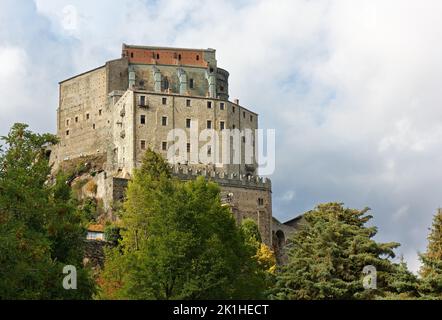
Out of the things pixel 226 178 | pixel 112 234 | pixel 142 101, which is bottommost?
pixel 112 234

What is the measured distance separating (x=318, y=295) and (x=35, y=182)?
1464 cm

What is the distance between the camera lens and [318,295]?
1845 inches

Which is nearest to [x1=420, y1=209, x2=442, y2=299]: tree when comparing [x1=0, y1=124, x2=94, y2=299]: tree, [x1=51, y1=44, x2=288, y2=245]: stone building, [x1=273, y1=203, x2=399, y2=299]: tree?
[x1=273, y1=203, x2=399, y2=299]: tree

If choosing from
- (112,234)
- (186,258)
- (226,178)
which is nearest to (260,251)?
(112,234)

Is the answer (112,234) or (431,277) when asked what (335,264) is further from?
(112,234)

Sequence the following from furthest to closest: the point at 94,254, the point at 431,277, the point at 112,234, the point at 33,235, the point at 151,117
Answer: the point at 151,117 < the point at 112,234 < the point at 94,254 < the point at 431,277 < the point at 33,235

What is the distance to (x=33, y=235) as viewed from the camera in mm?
38969

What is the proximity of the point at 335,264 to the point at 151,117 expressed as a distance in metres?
59.9

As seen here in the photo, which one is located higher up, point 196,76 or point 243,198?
point 196,76

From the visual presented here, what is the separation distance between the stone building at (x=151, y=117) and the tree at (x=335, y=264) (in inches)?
1771

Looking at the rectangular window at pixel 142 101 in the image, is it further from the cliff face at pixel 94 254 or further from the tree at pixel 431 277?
the tree at pixel 431 277
